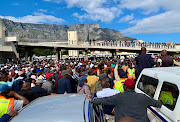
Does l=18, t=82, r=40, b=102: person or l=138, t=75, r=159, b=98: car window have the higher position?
l=138, t=75, r=159, b=98: car window

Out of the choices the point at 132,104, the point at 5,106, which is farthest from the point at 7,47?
the point at 132,104

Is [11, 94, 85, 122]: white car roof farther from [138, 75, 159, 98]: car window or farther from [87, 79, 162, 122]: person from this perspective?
[138, 75, 159, 98]: car window

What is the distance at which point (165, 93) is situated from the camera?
140 inches

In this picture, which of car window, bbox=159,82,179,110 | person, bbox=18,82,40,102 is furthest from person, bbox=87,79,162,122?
person, bbox=18,82,40,102

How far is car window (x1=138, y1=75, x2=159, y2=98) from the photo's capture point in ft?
13.4

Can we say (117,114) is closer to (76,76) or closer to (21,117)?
(21,117)

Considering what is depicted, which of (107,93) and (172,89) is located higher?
(172,89)

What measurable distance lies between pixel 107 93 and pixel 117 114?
1.45 meters

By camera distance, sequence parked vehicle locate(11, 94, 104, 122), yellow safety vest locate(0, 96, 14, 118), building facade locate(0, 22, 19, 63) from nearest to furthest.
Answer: parked vehicle locate(11, 94, 104, 122)
yellow safety vest locate(0, 96, 14, 118)
building facade locate(0, 22, 19, 63)

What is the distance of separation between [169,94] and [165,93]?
157mm

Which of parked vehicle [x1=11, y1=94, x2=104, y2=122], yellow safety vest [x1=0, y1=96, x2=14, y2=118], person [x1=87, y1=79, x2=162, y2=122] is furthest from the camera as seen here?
yellow safety vest [x1=0, y1=96, x2=14, y2=118]

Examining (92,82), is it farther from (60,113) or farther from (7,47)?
(7,47)

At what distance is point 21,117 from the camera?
103 inches

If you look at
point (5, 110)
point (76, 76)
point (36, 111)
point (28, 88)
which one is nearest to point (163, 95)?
point (36, 111)
